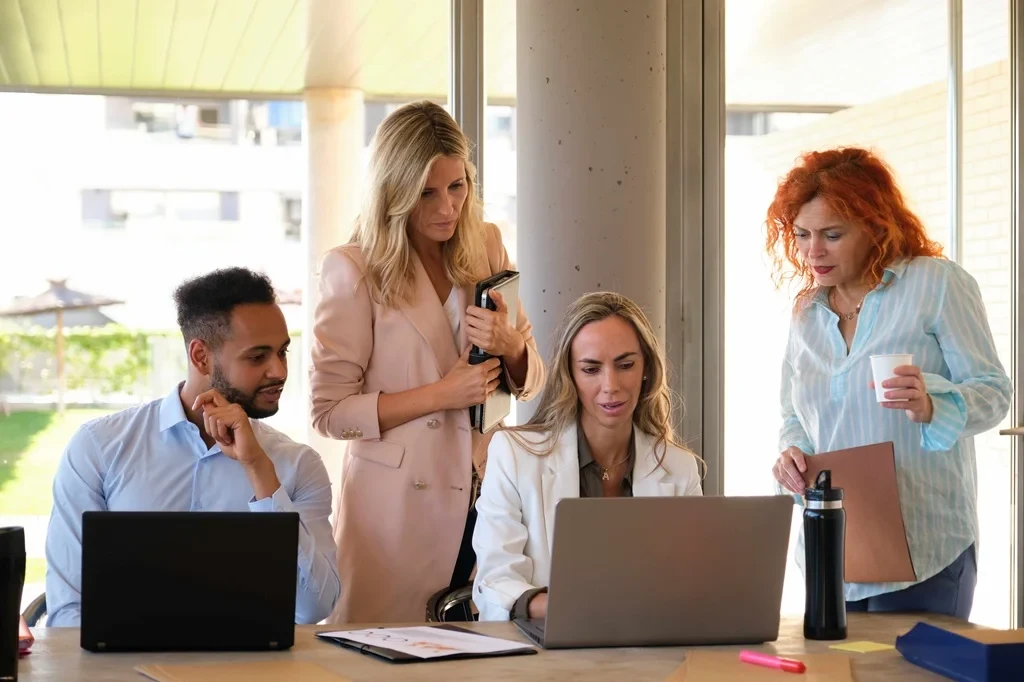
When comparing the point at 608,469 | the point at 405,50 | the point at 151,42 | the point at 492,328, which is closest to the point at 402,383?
the point at 492,328

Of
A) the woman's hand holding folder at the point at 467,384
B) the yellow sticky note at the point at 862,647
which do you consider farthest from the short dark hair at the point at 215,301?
the yellow sticky note at the point at 862,647

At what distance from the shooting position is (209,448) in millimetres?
2617

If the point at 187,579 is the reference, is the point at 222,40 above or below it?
above

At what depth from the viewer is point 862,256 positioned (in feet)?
9.23

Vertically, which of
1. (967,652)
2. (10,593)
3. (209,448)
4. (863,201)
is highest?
(863,201)

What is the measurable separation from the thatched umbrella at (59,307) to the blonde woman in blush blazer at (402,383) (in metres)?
0.99

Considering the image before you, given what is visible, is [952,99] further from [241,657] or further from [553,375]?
[241,657]

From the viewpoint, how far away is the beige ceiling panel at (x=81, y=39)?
11.3ft

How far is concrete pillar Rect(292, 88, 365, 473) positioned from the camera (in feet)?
12.0

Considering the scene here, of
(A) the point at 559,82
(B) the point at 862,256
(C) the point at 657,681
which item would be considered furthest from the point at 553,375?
(A) the point at 559,82

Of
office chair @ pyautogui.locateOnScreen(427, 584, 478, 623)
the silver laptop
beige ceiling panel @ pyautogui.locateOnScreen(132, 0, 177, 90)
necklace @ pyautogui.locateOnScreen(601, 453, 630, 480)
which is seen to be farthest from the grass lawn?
the silver laptop

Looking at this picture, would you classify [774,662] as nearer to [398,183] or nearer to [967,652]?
[967,652]

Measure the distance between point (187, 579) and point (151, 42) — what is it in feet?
→ 7.16

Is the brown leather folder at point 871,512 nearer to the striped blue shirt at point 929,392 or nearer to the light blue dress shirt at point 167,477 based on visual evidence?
the striped blue shirt at point 929,392
